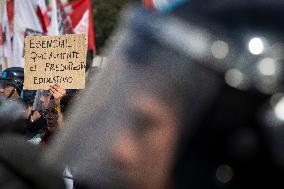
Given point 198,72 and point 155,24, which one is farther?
point 155,24

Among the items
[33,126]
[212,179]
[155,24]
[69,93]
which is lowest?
[33,126]

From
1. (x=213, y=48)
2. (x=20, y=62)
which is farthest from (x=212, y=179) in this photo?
(x=20, y=62)

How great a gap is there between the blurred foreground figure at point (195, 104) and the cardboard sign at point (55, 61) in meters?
3.42

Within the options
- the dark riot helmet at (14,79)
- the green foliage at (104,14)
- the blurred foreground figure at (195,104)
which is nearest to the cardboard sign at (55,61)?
the dark riot helmet at (14,79)

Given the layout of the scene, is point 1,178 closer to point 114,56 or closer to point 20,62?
point 114,56

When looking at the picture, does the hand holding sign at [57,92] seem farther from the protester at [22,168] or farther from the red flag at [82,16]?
the red flag at [82,16]

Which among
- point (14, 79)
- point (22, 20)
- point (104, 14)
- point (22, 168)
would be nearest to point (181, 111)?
point (22, 168)

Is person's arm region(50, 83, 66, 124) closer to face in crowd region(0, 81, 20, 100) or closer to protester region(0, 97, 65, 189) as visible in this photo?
face in crowd region(0, 81, 20, 100)

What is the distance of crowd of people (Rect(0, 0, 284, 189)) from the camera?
1292mm

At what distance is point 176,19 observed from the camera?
1.45 m

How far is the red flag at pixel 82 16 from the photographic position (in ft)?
34.9

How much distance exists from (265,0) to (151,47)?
28 cm

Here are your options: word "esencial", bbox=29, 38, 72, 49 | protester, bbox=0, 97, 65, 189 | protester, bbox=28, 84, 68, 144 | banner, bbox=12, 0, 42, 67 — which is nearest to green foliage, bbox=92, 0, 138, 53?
banner, bbox=12, 0, 42, 67

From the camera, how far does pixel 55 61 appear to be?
5.13 m
